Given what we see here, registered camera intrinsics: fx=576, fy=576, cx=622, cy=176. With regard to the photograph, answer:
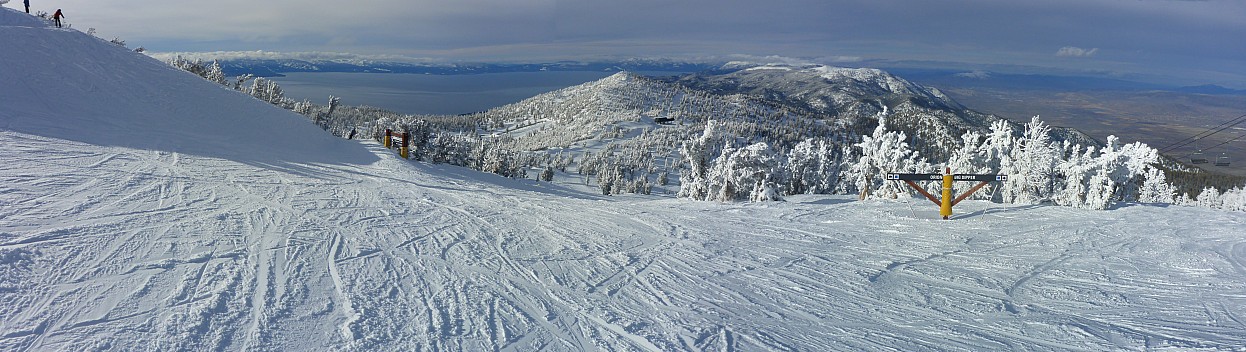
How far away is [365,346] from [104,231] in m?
4.98

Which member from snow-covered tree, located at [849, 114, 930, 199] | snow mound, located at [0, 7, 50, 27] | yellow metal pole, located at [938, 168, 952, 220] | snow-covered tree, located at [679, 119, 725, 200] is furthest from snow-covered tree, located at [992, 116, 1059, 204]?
snow mound, located at [0, 7, 50, 27]

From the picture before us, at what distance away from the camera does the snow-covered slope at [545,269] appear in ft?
16.9

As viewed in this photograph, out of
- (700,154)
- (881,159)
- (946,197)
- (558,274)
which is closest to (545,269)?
(558,274)

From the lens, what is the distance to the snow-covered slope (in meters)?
5.14

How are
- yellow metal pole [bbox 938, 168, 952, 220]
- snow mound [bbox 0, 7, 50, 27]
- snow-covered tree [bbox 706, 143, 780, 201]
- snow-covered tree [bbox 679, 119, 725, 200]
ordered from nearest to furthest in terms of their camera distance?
yellow metal pole [bbox 938, 168, 952, 220] → snow-covered tree [bbox 706, 143, 780, 201] → snow-covered tree [bbox 679, 119, 725, 200] → snow mound [bbox 0, 7, 50, 27]

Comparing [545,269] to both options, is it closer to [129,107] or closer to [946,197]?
[946,197]

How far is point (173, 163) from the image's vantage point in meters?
12.5

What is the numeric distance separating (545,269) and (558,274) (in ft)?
0.92

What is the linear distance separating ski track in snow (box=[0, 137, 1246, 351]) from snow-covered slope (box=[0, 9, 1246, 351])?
3 centimetres

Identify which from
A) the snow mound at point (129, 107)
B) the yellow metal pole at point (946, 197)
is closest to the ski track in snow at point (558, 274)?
the yellow metal pole at point (946, 197)

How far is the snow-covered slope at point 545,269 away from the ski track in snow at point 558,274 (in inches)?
1.4

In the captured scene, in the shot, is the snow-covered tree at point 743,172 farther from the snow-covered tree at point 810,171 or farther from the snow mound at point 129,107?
the snow-covered tree at point 810,171

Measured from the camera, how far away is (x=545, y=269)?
7422 mm

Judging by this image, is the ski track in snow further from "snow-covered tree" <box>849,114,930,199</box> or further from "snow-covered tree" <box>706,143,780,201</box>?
"snow-covered tree" <box>849,114,930,199</box>
